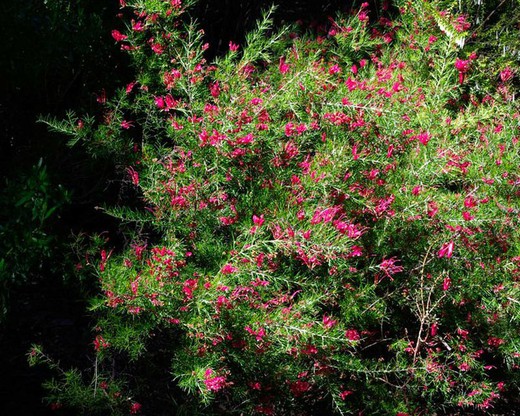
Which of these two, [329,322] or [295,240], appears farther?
[329,322]

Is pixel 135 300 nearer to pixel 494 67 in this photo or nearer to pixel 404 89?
pixel 404 89

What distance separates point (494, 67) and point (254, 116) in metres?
2.65

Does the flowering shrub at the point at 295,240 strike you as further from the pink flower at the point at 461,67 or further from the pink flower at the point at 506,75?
the pink flower at the point at 506,75

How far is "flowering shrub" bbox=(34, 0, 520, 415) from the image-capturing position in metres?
2.46

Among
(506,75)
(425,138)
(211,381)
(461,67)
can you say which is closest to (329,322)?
(211,381)

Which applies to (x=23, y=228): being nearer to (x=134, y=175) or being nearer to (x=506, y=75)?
(x=134, y=175)

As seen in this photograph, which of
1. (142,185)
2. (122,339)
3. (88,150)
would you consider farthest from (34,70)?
(122,339)

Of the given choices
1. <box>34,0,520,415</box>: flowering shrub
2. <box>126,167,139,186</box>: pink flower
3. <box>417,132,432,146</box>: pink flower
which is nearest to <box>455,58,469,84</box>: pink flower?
<box>34,0,520,415</box>: flowering shrub

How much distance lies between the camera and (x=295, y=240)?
2.31 metres

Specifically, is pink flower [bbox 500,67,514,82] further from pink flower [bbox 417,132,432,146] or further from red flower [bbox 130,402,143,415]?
red flower [bbox 130,402,143,415]

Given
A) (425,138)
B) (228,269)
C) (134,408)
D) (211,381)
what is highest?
(425,138)

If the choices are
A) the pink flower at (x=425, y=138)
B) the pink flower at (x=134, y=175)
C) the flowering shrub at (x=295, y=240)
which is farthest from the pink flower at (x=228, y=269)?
the pink flower at (x=425, y=138)

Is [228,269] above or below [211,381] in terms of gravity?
above

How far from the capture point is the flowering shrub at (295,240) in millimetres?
2457
